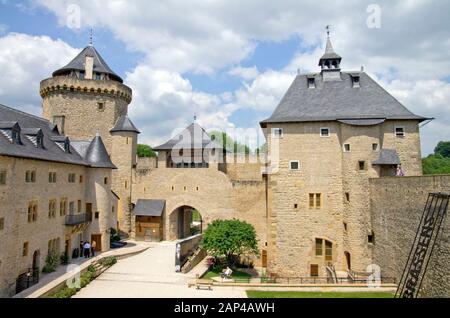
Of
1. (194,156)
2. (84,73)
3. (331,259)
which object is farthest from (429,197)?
(84,73)

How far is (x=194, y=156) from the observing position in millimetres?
36438

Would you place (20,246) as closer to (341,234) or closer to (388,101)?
(341,234)

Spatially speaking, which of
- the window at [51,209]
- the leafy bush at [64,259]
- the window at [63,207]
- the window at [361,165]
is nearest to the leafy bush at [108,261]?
the leafy bush at [64,259]

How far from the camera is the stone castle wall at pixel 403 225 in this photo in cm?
1399

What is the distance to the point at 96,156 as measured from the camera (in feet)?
89.8

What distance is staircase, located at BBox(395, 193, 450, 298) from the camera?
1433cm

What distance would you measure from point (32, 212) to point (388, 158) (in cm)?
2420

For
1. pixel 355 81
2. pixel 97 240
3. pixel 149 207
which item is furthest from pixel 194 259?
pixel 355 81

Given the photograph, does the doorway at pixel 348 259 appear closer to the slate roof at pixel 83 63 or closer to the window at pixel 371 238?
the window at pixel 371 238

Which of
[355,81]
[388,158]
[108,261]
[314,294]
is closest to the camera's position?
[314,294]

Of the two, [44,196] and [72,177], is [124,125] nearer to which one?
[72,177]

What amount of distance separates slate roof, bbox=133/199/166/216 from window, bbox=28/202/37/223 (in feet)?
47.3

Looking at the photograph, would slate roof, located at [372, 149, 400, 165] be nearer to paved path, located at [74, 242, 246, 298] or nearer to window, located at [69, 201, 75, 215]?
paved path, located at [74, 242, 246, 298]

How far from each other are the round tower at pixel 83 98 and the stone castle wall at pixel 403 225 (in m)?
28.2
